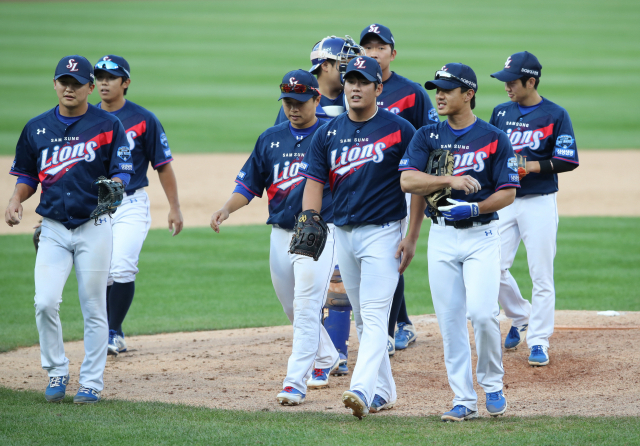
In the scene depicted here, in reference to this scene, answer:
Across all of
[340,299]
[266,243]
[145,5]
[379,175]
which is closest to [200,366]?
[340,299]

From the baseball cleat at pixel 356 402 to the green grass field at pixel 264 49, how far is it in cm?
1726

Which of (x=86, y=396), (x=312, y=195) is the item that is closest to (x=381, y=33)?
(x=312, y=195)

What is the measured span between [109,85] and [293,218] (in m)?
2.22

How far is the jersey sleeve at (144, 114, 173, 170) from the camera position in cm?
654

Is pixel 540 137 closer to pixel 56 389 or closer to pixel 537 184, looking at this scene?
pixel 537 184

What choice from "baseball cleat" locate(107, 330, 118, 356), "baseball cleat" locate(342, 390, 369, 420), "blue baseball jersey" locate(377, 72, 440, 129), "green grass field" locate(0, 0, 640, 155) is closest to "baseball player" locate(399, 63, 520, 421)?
"baseball cleat" locate(342, 390, 369, 420)

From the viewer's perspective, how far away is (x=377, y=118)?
4.78 meters

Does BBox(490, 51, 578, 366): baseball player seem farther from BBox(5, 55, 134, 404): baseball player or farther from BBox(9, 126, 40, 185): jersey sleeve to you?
BBox(9, 126, 40, 185): jersey sleeve

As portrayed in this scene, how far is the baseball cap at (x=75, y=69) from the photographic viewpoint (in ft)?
16.4

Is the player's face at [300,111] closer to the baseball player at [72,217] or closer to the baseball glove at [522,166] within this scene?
the baseball player at [72,217]

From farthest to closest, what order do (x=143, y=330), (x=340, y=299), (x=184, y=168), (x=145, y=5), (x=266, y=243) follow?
(x=145, y=5), (x=184, y=168), (x=266, y=243), (x=143, y=330), (x=340, y=299)

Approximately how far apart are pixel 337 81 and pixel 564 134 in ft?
5.83

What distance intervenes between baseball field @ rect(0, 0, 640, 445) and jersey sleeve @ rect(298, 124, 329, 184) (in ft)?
4.74

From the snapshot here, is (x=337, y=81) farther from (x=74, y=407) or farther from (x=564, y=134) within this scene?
(x=74, y=407)
